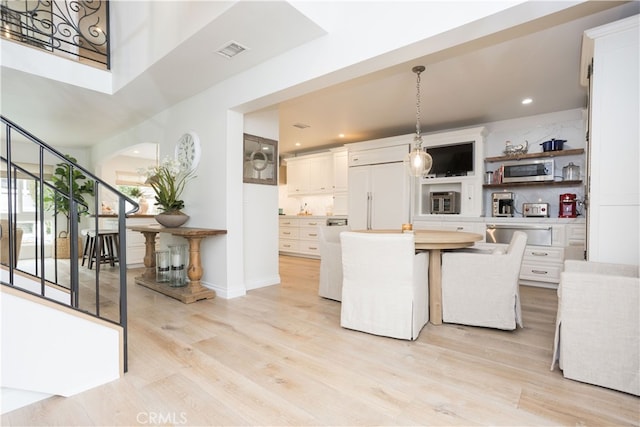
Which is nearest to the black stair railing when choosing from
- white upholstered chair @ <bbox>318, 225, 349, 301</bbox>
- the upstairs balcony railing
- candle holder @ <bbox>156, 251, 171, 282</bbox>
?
candle holder @ <bbox>156, 251, 171, 282</bbox>

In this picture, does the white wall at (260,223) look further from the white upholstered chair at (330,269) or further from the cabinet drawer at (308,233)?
the cabinet drawer at (308,233)

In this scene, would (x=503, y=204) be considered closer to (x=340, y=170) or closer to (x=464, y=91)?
(x=464, y=91)

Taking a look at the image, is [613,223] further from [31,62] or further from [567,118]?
[31,62]

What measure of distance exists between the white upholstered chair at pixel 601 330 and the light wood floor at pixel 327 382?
80mm

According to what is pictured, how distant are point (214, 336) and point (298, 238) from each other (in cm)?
437

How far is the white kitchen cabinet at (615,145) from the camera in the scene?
191 centimetres

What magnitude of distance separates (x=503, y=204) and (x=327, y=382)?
13.5 ft

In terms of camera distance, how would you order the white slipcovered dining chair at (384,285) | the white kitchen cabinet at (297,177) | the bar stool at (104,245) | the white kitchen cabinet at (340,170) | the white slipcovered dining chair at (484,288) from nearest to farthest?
the white slipcovered dining chair at (384,285) < the white slipcovered dining chair at (484,288) < the bar stool at (104,245) < the white kitchen cabinet at (340,170) < the white kitchen cabinet at (297,177)

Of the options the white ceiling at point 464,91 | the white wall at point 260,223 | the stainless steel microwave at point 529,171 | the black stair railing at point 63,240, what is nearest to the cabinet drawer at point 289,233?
the white ceiling at point 464,91

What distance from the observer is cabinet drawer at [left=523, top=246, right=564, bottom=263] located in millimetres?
3984

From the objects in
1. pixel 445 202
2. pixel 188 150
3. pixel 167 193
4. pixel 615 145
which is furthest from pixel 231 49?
pixel 445 202

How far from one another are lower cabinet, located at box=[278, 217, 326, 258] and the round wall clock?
2.99 m

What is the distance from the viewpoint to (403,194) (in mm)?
5375

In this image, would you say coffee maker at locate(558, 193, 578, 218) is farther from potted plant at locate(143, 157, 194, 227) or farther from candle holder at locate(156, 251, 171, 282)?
Result: candle holder at locate(156, 251, 171, 282)
